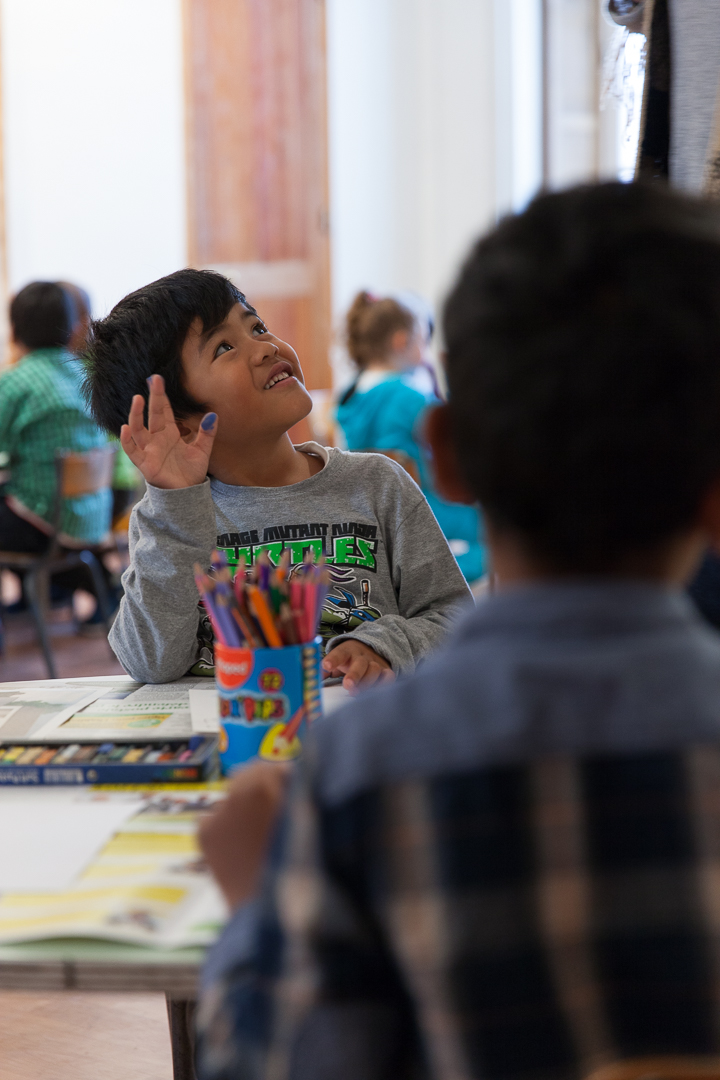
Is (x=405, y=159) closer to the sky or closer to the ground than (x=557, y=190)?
closer to the sky

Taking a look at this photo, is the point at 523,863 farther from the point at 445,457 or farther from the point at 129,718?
the point at 129,718

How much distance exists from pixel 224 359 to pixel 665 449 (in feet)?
3.15

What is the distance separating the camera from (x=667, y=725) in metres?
0.45

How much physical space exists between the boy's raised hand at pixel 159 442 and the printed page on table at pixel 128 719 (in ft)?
0.76

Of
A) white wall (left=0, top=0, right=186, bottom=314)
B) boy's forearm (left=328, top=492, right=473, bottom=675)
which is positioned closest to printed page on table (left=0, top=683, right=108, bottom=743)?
boy's forearm (left=328, top=492, right=473, bottom=675)

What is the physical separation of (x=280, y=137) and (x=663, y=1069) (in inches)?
213

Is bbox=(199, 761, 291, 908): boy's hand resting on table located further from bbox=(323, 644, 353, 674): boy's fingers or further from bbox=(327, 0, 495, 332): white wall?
bbox=(327, 0, 495, 332): white wall

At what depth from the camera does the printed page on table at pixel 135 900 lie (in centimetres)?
62


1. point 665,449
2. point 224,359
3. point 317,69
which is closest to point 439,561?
point 224,359

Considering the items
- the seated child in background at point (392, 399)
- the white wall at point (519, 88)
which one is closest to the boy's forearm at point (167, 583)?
the seated child in background at point (392, 399)

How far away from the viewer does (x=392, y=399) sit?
3490 mm

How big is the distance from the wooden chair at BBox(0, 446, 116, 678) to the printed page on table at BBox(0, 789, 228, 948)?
2.81 metres

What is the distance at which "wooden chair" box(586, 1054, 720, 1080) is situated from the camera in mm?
458

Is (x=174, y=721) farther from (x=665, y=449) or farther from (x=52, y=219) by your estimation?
(x=52, y=219)
